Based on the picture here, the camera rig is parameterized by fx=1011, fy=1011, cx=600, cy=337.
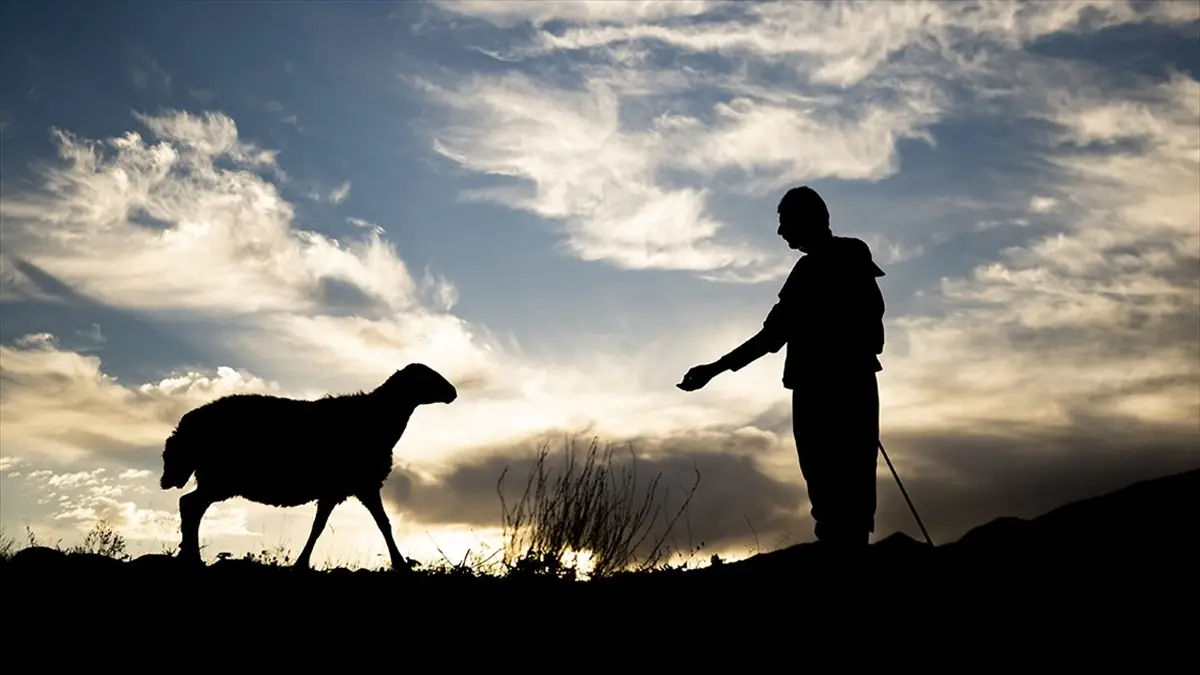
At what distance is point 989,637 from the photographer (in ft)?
18.1

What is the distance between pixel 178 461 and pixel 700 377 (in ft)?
22.9

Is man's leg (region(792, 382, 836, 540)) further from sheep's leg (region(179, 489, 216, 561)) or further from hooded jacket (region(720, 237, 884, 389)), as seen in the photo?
sheep's leg (region(179, 489, 216, 561))

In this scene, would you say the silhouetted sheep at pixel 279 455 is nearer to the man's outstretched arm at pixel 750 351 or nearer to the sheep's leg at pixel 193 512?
the sheep's leg at pixel 193 512

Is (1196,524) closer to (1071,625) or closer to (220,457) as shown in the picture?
(1071,625)

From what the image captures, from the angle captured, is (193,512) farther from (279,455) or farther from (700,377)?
(700,377)

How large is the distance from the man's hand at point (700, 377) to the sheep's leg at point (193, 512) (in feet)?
21.2

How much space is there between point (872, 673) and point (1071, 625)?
123cm

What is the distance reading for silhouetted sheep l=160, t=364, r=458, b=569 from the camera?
1102cm

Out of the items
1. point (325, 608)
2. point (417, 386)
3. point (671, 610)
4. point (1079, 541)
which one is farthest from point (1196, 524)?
point (417, 386)

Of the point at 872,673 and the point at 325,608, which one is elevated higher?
the point at 325,608

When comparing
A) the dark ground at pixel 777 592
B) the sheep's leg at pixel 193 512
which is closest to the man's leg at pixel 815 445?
the dark ground at pixel 777 592

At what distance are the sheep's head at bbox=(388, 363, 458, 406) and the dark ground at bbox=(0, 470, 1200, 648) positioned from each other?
390 centimetres

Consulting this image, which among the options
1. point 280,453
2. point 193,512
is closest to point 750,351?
point 280,453

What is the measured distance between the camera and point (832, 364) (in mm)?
6371
